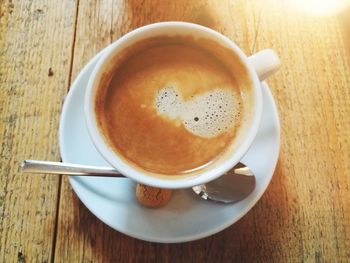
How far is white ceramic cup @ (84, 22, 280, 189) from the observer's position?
698mm

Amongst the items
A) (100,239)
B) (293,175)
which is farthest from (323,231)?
(100,239)

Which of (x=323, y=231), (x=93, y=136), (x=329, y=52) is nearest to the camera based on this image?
(x=93, y=136)

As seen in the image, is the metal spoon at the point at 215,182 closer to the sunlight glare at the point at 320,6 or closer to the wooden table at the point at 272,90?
the wooden table at the point at 272,90

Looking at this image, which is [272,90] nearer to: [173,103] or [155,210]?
[173,103]

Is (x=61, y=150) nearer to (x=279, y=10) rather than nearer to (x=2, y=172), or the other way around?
(x=2, y=172)

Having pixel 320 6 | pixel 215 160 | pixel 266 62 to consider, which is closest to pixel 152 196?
pixel 215 160

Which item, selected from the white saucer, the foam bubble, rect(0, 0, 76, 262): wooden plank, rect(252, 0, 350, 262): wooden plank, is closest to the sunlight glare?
rect(252, 0, 350, 262): wooden plank

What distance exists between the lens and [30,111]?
899 mm

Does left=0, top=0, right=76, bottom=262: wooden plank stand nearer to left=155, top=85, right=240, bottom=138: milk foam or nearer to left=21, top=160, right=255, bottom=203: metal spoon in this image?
left=21, top=160, right=255, bottom=203: metal spoon

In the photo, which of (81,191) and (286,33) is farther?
(286,33)

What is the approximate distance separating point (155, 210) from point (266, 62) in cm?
35

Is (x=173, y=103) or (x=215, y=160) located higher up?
(x=173, y=103)

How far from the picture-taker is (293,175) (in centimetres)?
86

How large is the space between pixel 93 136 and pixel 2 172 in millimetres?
270
